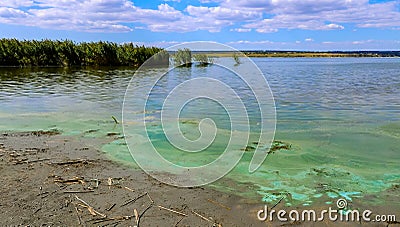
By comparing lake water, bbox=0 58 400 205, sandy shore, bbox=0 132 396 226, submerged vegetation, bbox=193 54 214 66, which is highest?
submerged vegetation, bbox=193 54 214 66

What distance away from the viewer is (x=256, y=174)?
5488mm

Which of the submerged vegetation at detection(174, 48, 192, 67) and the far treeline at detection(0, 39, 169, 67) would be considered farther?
the submerged vegetation at detection(174, 48, 192, 67)

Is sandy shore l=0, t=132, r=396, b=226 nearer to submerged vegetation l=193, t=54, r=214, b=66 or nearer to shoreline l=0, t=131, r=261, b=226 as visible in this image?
shoreline l=0, t=131, r=261, b=226

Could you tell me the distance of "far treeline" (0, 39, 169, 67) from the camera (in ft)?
104

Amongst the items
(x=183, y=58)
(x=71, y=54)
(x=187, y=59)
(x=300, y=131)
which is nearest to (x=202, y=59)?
(x=187, y=59)

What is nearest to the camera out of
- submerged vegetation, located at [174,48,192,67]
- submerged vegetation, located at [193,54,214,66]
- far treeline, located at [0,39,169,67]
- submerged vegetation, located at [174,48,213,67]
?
far treeline, located at [0,39,169,67]

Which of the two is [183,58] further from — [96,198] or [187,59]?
[96,198]

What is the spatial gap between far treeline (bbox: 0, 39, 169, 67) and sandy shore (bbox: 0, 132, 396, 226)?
1065 inches

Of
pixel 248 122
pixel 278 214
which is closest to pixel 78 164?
pixel 278 214

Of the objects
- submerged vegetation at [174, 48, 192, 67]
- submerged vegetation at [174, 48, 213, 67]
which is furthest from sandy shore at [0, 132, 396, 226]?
submerged vegetation at [174, 48, 192, 67]

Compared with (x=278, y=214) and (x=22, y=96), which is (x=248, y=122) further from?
(x=22, y=96)

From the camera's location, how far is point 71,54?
33812 mm

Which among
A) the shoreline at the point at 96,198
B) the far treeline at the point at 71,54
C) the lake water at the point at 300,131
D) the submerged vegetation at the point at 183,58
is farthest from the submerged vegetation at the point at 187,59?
the shoreline at the point at 96,198

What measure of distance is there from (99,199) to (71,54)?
32036mm
